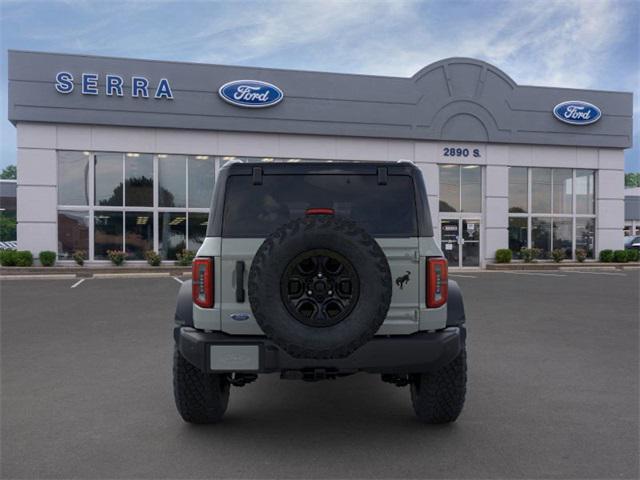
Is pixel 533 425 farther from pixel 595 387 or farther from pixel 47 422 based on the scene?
pixel 47 422

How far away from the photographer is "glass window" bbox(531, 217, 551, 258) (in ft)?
79.8

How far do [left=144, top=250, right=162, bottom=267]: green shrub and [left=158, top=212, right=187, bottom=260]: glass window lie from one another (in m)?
0.64

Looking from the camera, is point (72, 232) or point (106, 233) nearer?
point (72, 232)

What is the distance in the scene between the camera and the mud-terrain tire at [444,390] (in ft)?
12.5

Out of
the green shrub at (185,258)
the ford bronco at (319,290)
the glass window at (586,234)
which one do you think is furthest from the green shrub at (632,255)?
the ford bronco at (319,290)

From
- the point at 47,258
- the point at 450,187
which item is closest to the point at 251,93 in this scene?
the point at 450,187

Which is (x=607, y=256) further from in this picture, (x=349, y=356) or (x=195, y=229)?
(x=349, y=356)

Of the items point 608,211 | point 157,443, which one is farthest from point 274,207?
point 608,211

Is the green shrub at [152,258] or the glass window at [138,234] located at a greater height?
the glass window at [138,234]

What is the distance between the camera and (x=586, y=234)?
2519cm

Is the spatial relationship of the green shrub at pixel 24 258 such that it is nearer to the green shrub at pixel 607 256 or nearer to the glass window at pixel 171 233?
the glass window at pixel 171 233

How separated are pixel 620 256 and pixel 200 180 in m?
20.4

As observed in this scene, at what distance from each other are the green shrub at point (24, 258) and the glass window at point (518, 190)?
2108cm

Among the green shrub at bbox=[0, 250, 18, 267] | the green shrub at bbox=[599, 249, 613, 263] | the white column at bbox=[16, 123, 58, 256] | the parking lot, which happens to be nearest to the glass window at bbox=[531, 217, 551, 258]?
the green shrub at bbox=[599, 249, 613, 263]
